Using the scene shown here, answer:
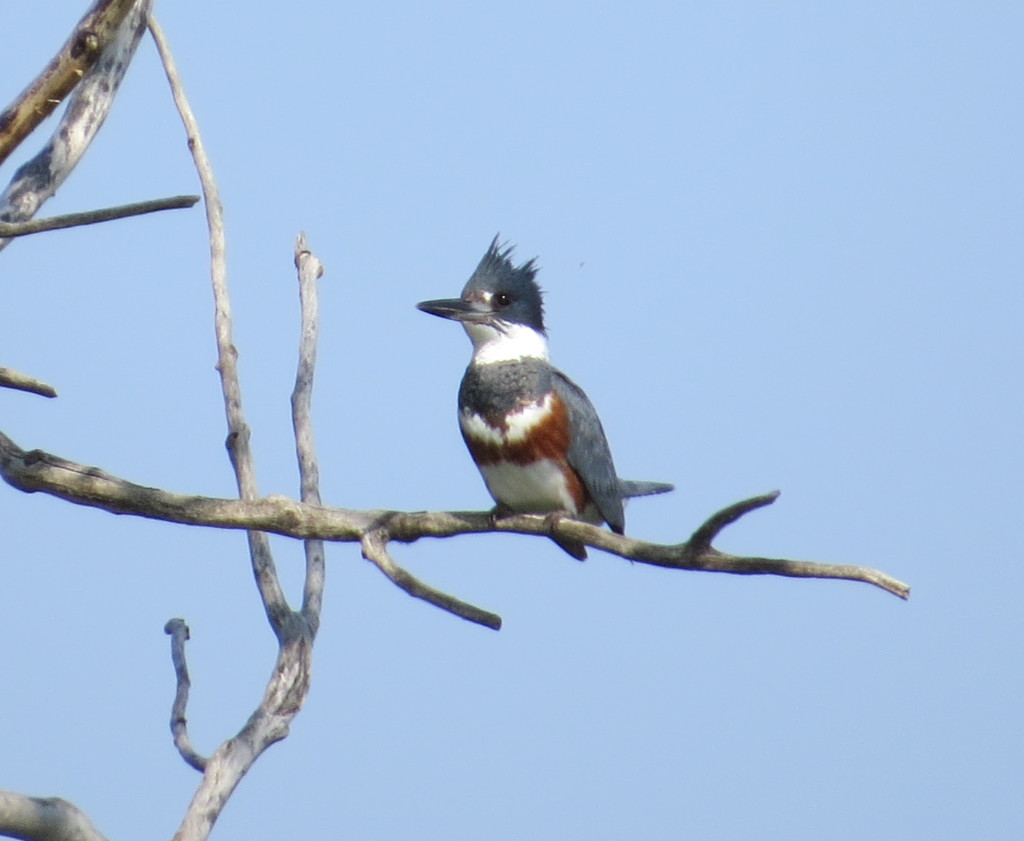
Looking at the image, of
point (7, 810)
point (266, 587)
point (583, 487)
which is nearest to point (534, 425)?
point (583, 487)

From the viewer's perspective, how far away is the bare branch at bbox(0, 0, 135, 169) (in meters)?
3.36

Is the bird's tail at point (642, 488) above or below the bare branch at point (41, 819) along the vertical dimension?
above

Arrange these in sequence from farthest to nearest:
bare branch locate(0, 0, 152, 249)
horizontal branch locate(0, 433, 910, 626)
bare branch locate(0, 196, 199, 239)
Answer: bare branch locate(0, 0, 152, 249) < horizontal branch locate(0, 433, 910, 626) < bare branch locate(0, 196, 199, 239)

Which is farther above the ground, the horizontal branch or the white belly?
the white belly

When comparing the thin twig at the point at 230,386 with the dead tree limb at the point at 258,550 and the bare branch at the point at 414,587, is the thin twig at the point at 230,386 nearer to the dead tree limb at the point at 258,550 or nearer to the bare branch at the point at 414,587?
the dead tree limb at the point at 258,550

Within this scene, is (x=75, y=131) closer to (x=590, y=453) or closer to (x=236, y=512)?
(x=236, y=512)

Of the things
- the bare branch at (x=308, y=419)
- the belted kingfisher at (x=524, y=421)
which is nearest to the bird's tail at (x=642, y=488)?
the belted kingfisher at (x=524, y=421)

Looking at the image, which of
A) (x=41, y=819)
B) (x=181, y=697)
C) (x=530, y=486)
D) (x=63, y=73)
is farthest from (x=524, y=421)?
(x=41, y=819)

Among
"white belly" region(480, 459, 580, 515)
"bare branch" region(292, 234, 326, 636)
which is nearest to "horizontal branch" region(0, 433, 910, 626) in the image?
"bare branch" region(292, 234, 326, 636)

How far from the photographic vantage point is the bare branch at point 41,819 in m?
2.79

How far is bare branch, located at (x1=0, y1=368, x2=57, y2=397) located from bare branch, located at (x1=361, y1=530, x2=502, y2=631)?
794 millimetres

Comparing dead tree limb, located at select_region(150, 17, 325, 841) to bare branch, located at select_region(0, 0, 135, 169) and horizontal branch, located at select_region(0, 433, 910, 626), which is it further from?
bare branch, located at select_region(0, 0, 135, 169)

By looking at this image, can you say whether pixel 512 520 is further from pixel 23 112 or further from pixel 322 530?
pixel 23 112

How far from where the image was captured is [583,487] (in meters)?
4.84
